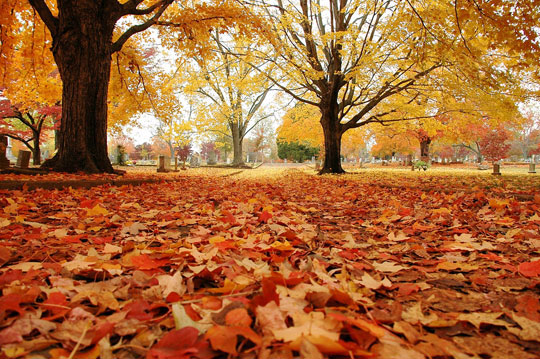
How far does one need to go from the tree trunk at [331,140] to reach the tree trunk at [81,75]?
26.8 ft

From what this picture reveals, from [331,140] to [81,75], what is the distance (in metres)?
8.97

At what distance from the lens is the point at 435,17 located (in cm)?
558

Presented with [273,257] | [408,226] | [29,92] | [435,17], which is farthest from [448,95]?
[29,92]

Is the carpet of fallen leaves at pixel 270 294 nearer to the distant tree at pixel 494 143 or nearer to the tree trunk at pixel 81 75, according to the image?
the tree trunk at pixel 81 75

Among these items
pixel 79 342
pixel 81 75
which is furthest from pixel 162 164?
pixel 79 342

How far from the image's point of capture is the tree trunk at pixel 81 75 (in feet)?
20.4

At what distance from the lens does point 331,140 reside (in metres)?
12.1

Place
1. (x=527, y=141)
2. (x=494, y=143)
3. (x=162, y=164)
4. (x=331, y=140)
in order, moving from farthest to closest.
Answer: (x=527, y=141) < (x=494, y=143) < (x=162, y=164) < (x=331, y=140)

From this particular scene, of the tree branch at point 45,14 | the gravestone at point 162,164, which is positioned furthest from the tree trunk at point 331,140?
the tree branch at point 45,14

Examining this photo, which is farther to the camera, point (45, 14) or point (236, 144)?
point (236, 144)

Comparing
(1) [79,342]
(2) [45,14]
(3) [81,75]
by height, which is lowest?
(1) [79,342]

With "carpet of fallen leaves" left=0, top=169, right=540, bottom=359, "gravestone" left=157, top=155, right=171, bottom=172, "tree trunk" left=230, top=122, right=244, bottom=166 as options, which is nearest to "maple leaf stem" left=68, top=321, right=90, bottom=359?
"carpet of fallen leaves" left=0, top=169, right=540, bottom=359

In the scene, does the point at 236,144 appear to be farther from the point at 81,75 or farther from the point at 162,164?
the point at 81,75

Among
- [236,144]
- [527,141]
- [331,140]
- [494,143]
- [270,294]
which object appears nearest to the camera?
[270,294]
